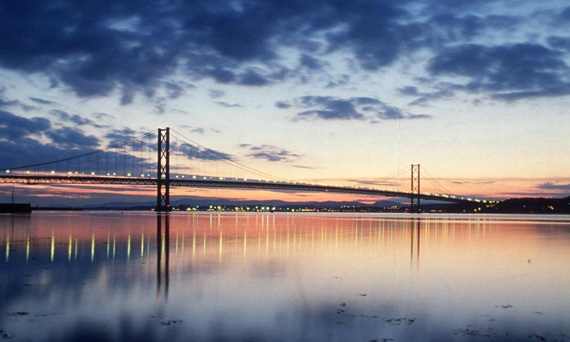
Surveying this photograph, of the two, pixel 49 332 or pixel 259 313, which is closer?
pixel 49 332

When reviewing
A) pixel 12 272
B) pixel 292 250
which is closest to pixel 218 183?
pixel 292 250

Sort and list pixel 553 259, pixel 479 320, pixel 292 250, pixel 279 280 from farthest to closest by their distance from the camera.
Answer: pixel 292 250
pixel 553 259
pixel 279 280
pixel 479 320

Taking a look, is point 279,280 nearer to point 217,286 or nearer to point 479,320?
point 217,286

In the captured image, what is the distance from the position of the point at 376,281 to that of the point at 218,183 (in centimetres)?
6511

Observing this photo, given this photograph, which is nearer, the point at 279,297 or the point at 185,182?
the point at 279,297

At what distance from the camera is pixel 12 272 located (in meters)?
10.5

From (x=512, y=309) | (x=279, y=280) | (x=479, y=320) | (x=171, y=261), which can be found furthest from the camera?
(x=171, y=261)

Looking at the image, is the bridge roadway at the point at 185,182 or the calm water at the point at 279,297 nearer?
the calm water at the point at 279,297

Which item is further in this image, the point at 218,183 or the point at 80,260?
the point at 218,183

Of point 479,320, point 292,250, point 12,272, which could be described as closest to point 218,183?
point 292,250

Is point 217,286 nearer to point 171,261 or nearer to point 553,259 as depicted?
point 171,261

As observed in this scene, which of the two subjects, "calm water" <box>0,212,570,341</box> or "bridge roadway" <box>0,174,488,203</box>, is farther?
"bridge roadway" <box>0,174,488,203</box>

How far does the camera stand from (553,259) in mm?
14531

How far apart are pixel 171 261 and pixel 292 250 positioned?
489 centimetres
